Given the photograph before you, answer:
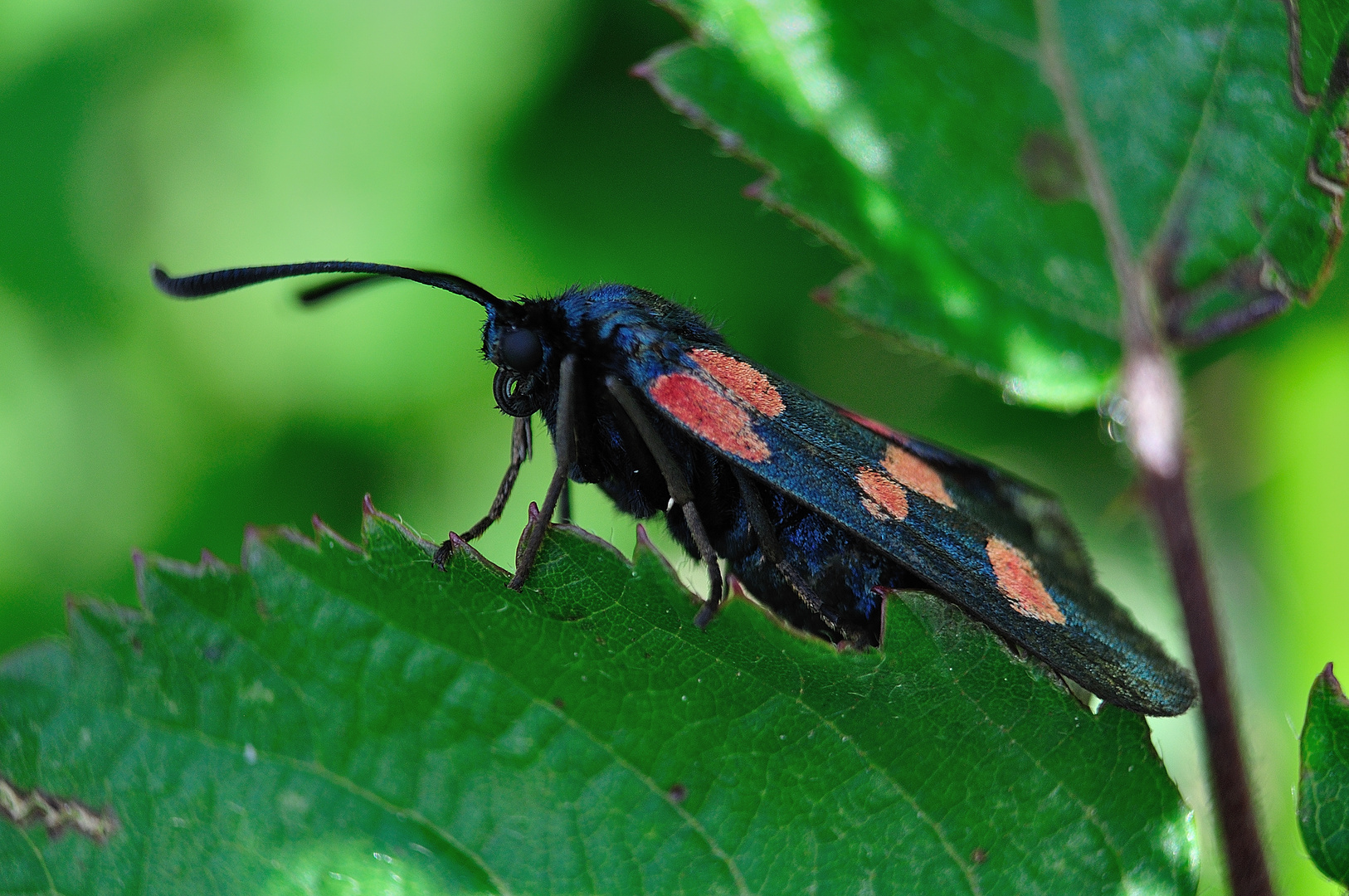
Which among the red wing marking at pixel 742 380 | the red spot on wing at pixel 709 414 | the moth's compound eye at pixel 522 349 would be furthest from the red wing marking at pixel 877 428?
the moth's compound eye at pixel 522 349

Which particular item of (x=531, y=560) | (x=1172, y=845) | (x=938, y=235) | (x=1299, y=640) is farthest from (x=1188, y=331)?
(x=531, y=560)

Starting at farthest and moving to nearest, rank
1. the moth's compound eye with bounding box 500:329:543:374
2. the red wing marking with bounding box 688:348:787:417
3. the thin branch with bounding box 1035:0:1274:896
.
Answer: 1. the moth's compound eye with bounding box 500:329:543:374
2. the red wing marking with bounding box 688:348:787:417
3. the thin branch with bounding box 1035:0:1274:896

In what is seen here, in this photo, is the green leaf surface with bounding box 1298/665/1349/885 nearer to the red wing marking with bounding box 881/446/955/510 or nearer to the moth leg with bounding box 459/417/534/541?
the red wing marking with bounding box 881/446/955/510

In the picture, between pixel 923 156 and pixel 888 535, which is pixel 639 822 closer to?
pixel 888 535

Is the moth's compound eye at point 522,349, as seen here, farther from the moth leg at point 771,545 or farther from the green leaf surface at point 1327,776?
the green leaf surface at point 1327,776

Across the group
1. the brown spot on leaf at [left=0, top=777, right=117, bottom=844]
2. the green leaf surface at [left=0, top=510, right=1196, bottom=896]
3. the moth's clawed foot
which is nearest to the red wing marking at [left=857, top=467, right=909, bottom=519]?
the green leaf surface at [left=0, top=510, right=1196, bottom=896]

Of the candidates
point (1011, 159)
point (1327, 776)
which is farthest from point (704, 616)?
point (1011, 159)

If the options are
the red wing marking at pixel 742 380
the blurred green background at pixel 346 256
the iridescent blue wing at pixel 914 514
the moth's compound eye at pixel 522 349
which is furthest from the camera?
the blurred green background at pixel 346 256

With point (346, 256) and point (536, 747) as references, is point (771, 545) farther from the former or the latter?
point (346, 256)
